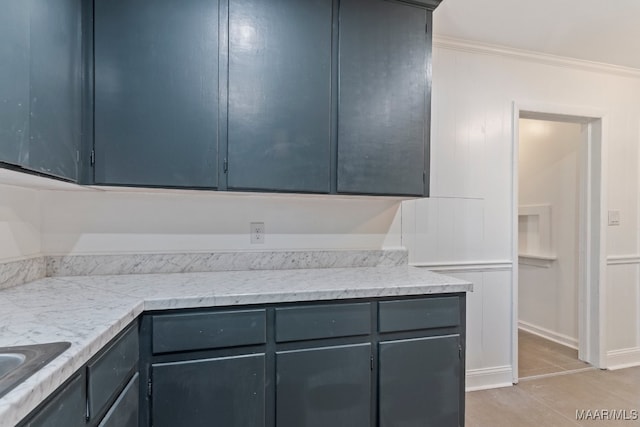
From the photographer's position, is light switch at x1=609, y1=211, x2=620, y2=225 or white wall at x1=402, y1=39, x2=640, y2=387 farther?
light switch at x1=609, y1=211, x2=620, y2=225

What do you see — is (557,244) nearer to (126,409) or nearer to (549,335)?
(549,335)

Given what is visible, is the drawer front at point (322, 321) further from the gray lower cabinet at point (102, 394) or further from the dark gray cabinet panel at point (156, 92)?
the dark gray cabinet panel at point (156, 92)

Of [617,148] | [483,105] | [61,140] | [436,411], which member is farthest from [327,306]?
[617,148]

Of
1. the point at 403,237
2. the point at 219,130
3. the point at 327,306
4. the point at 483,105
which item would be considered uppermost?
the point at 483,105

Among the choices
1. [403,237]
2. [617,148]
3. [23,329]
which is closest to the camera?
[23,329]

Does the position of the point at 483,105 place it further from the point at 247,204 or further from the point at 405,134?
the point at 247,204

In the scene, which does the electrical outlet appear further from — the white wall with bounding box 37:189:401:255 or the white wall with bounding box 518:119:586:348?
the white wall with bounding box 518:119:586:348

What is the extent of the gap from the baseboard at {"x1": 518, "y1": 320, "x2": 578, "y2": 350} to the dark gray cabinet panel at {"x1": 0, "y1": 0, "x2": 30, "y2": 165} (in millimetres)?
4122

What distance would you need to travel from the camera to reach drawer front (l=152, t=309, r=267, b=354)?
4.34 feet

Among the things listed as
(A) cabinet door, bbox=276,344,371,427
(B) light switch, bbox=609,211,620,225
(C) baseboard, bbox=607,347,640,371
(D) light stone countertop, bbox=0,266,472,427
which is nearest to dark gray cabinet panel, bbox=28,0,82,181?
(D) light stone countertop, bbox=0,266,472,427

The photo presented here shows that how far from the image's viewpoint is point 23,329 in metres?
0.98

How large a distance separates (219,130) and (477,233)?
6.25 feet

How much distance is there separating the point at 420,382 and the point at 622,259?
7.88ft
